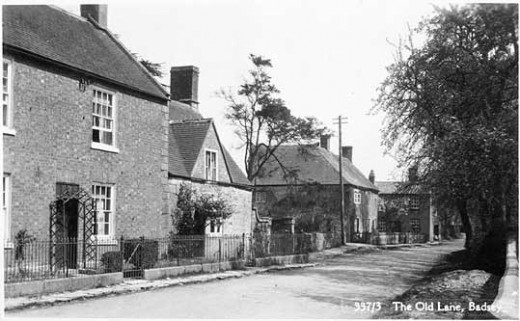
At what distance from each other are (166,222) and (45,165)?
7.98 meters

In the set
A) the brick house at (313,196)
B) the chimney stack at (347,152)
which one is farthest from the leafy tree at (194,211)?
the chimney stack at (347,152)

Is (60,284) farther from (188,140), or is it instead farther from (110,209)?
(188,140)

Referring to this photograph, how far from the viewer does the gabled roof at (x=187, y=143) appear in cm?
2747

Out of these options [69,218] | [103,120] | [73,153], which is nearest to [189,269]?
[69,218]

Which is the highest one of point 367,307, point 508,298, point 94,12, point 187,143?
point 94,12

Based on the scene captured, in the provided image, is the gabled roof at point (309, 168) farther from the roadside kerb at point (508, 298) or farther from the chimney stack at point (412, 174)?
the roadside kerb at point (508, 298)

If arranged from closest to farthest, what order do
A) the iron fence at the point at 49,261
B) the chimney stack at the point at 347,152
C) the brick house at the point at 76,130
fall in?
the iron fence at the point at 49,261 < the brick house at the point at 76,130 < the chimney stack at the point at 347,152

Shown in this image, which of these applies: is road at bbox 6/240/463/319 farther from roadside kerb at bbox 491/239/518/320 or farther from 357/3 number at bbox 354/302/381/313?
roadside kerb at bbox 491/239/518/320

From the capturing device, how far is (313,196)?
5259 centimetres

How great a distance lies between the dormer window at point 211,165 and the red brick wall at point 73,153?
5.04 meters

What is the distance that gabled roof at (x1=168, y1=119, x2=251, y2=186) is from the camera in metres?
27.5

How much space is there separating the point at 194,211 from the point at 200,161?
3.02 m

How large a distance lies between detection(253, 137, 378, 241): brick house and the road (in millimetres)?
28105

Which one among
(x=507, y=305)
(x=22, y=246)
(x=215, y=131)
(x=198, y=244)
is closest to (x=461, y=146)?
(x=507, y=305)
